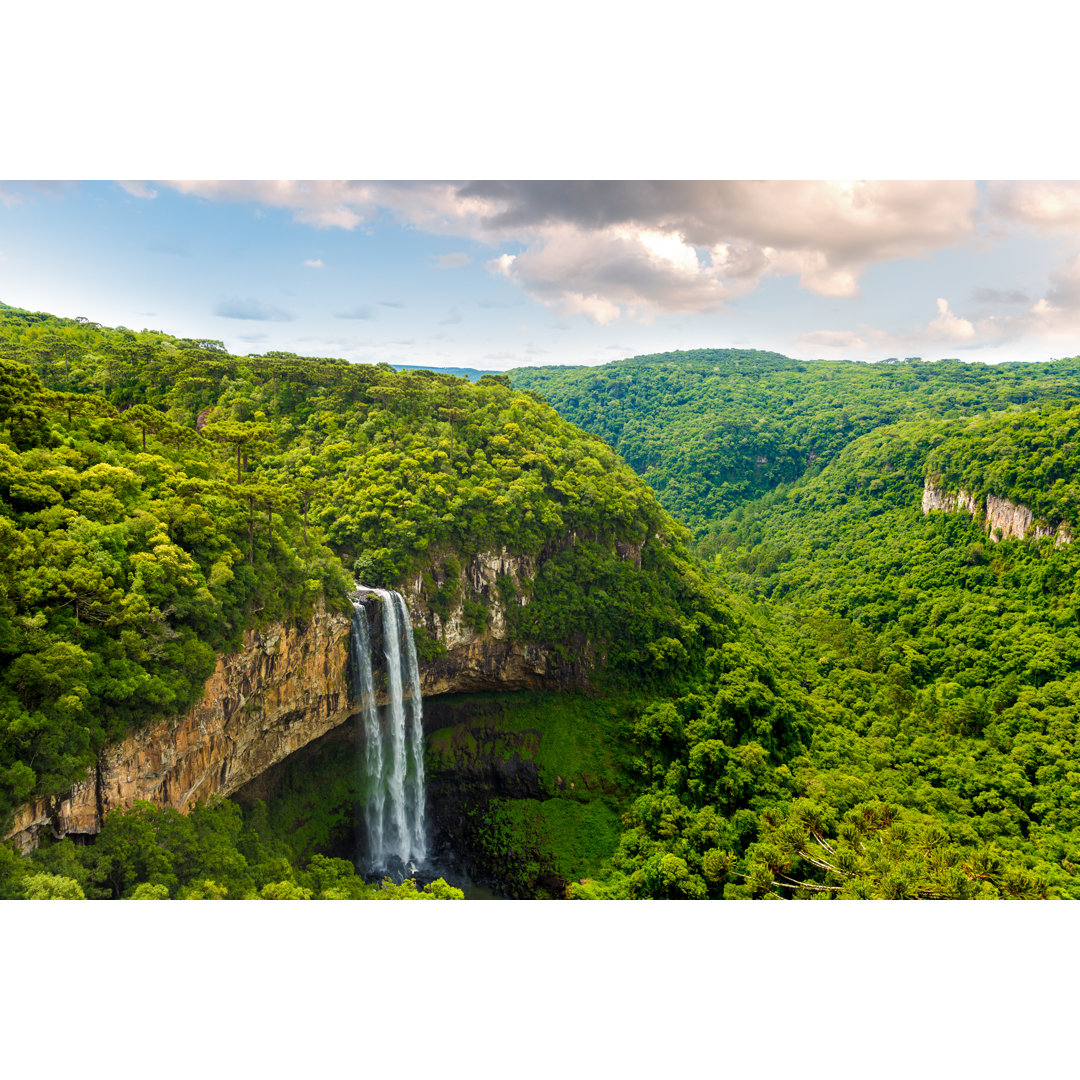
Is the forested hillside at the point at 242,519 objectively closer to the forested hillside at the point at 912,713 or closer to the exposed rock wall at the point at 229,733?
the exposed rock wall at the point at 229,733

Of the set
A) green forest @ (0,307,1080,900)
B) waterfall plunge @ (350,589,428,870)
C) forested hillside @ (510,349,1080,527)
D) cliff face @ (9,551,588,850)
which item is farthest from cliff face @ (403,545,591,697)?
forested hillside @ (510,349,1080,527)

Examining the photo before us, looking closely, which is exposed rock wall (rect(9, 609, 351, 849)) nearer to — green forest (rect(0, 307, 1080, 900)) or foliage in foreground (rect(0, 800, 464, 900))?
foliage in foreground (rect(0, 800, 464, 900))

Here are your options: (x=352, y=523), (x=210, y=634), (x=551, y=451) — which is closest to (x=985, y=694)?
(x=551, y=451)

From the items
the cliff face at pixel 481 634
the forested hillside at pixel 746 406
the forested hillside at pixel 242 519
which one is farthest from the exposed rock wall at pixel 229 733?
the forested hillside at pixel 746 406

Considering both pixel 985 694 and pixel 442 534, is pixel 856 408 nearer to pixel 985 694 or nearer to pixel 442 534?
pixel 985 694

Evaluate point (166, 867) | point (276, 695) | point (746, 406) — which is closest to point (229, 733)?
point (276, 695)

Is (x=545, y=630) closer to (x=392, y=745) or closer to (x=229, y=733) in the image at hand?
(x=392, y=745)
